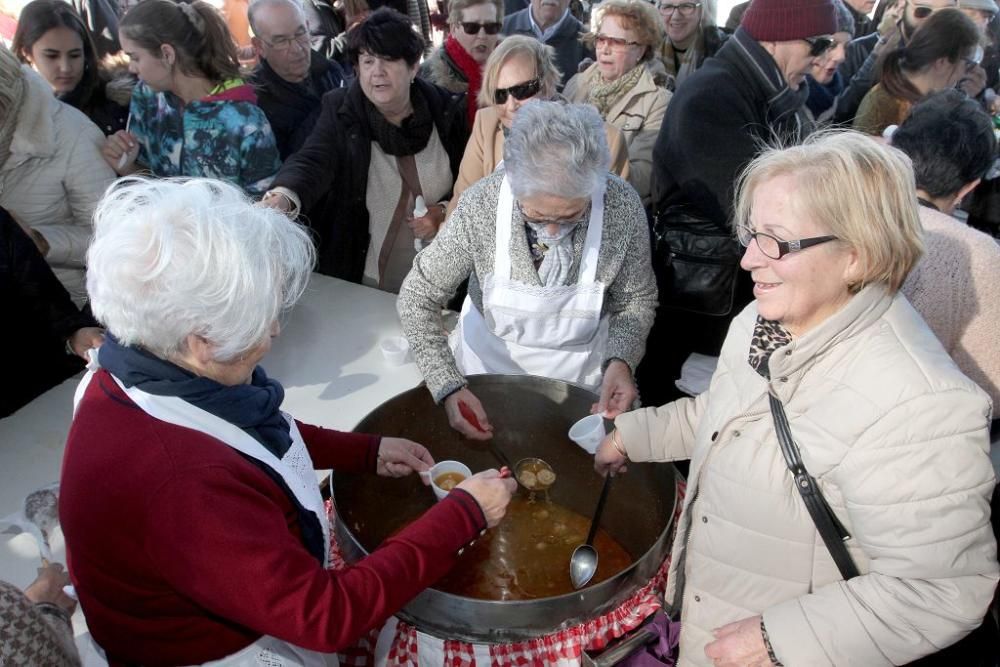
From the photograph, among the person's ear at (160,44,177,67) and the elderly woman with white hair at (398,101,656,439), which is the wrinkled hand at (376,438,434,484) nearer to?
the elderly woman with white hair at (398,101,656,439)

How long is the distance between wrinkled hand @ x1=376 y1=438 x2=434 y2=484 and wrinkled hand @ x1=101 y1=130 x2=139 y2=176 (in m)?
1.85

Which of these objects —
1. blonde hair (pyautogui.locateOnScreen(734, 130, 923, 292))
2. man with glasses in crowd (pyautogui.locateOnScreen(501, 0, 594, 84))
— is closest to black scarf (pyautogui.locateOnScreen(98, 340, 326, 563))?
blonde hair (pyautogui.locateOnScreen(734, 130, 923, 292))

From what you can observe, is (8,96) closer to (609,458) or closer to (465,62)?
(465,62)

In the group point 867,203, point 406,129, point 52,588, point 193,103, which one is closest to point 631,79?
point 406,129

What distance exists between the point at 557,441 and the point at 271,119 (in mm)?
2297

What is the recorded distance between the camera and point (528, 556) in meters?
1.71

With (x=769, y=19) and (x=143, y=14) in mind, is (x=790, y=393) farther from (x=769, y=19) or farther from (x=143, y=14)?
(x=143, y=14)

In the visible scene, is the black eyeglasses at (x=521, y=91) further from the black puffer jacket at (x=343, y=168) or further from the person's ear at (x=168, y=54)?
the person's ear at (x=168, y=54)

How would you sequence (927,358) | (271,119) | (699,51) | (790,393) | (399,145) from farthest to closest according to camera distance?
(699,51), (271,119), (399,145), (790,393), (927,358)

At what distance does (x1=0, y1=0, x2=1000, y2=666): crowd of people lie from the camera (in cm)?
108

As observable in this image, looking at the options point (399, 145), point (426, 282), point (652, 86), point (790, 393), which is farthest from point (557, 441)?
point (652, 86)

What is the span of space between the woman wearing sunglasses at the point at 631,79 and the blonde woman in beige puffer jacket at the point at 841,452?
2080 millimetres

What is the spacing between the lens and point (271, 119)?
10.7 feet

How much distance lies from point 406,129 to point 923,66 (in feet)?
8.37
